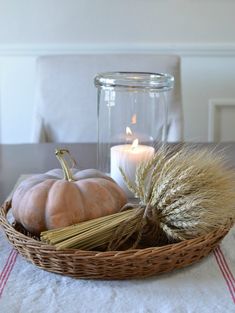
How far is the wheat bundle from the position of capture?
69 cm

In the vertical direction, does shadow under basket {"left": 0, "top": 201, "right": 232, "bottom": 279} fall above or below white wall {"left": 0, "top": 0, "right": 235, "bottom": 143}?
below

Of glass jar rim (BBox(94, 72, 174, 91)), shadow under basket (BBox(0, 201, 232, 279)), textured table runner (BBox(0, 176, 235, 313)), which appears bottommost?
textured table runner (BBox(0, 176, 235, 313))

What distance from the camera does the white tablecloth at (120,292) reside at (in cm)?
63

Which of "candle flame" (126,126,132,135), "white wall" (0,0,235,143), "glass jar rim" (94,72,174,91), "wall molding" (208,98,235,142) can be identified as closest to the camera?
"glass jar rim" (94,72,174,91)

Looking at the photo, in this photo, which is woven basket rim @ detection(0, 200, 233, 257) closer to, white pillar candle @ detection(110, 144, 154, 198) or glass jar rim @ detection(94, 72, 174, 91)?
white pillar candle @ detection(110, 144, 154, 198)

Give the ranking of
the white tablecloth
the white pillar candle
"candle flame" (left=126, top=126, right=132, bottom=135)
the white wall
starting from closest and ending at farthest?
the white tablecloth < the white pillar candle < "candle flame" (left=126, top=126, right=132, bottom=135) < the white wall

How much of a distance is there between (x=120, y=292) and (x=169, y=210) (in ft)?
0.40

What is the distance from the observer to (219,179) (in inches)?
28.1

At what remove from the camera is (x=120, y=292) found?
66 cm

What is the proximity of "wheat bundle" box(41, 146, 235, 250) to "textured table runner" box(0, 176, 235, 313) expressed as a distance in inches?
2.1

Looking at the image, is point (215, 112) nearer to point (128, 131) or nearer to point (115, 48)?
point (115, 48)

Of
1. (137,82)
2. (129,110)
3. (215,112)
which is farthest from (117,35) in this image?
(137,82)

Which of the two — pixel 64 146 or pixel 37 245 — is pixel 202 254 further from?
pixel 64 146

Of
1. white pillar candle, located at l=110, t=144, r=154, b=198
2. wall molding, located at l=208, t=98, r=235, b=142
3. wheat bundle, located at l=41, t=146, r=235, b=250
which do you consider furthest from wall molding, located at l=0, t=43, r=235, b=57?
wheat bundle, located at l=41, t=146, r=235, b=250
